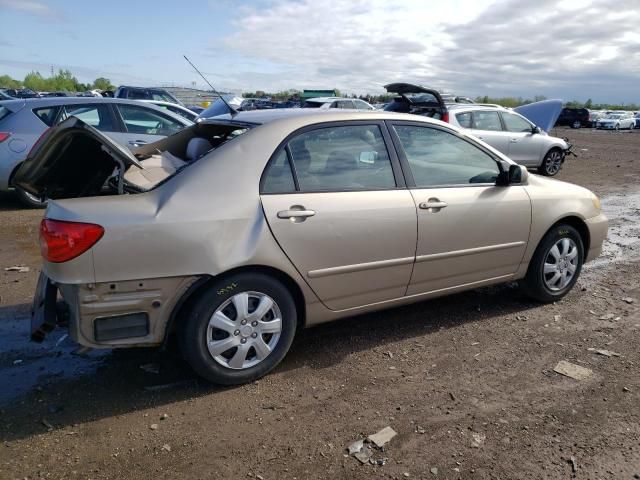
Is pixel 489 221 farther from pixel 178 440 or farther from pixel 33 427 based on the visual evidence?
pixel 33 427

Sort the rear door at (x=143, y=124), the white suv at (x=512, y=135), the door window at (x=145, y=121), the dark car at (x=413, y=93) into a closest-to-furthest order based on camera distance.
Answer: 1. the dark car at (x=413, y=93)
2. the rear door at (x=143, y=124)
3. the door window at (x=145, y=121)
4. the white suv at (x=512, y=135)

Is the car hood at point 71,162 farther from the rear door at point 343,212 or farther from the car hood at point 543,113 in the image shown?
the car hood at point 543,113

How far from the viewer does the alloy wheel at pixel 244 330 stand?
10.5 ft

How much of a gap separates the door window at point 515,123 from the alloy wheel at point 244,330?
1074 cm

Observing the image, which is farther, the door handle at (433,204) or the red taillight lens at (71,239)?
the door handle at (433,204)

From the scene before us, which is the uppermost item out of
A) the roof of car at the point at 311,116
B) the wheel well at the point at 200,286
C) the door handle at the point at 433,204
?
the roof of car at the point at 311,116

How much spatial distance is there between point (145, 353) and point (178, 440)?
111 centimetres

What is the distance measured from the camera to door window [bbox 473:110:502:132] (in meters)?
12.1

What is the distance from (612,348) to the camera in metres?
4.01

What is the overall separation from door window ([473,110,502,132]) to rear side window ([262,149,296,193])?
963 cm

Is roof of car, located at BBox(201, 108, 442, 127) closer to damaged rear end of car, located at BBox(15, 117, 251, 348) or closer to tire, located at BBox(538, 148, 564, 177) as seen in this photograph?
damaged rear end of car, located at BBox(15, 117, 251, 348)

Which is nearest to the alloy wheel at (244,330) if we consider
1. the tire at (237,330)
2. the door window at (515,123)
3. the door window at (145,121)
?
the tire at (237,330)

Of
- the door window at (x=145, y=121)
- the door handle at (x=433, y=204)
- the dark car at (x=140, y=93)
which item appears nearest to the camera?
the door handle at (x=433, y=204)

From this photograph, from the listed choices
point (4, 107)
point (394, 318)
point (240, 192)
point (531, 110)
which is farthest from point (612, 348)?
point (531, 110)
